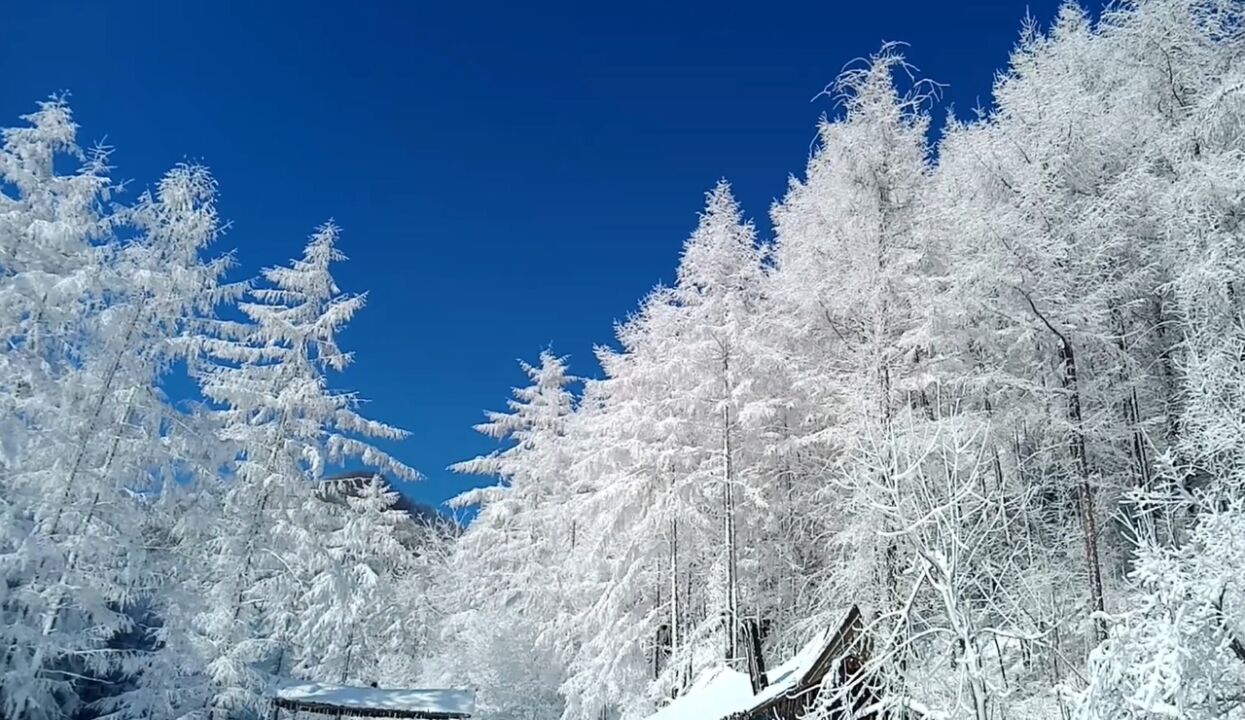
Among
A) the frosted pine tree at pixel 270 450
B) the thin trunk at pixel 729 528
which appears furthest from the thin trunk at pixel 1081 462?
the frosted pine tree at pixel 270 450

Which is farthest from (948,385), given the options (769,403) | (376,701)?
(376,701)

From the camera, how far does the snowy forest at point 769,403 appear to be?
40.5 ft

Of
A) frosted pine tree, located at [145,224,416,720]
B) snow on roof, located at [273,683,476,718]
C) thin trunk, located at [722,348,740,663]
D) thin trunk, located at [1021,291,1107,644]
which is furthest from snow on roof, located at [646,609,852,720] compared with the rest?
snow on roof, located at [273,683,476,718]

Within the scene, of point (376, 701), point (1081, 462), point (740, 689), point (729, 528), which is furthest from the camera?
point (376, 701)

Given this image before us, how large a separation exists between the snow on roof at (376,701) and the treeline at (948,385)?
289cm

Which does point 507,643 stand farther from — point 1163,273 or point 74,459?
point 1163,273

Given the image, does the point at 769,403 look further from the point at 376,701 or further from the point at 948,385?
the point at 376,701

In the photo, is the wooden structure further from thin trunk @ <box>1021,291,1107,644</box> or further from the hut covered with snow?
thin trunk @ <box>1021,291,1107,644</box>

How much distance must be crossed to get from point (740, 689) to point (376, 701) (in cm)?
1352

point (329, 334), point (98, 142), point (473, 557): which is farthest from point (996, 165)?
point (473, 557)

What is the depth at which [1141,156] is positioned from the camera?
13.7 m

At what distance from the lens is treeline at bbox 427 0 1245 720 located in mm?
10938

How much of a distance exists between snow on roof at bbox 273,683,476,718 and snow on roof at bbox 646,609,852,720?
10.7 m

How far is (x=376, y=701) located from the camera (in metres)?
20.9
